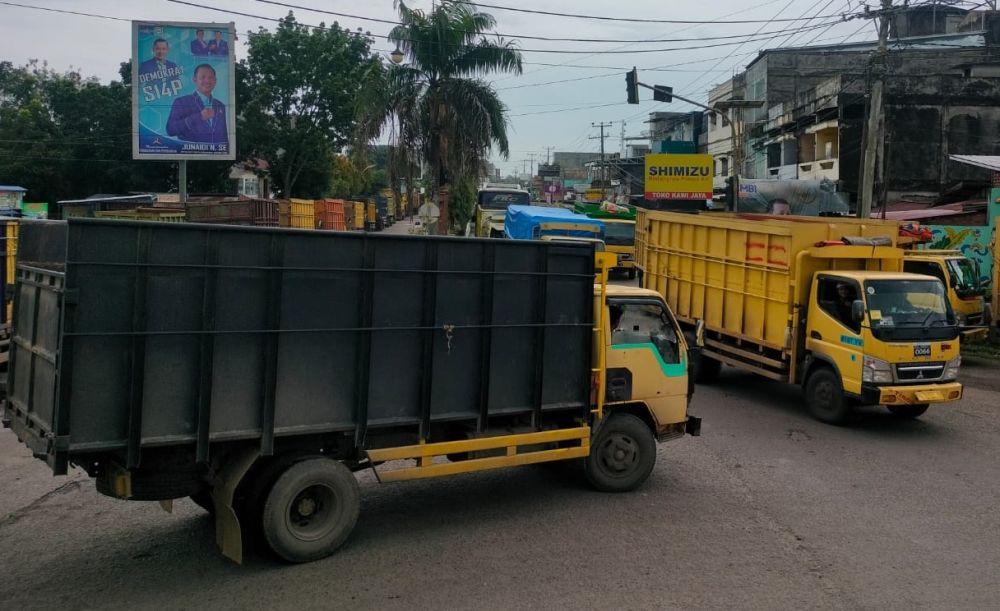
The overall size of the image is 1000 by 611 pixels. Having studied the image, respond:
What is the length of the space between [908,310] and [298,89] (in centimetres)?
4007

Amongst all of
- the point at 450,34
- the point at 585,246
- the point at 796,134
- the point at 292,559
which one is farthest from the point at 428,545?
the point at 796,134

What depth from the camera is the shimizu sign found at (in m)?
37.7

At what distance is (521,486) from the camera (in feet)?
25.2

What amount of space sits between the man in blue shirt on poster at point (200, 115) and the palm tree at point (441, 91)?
4042mm

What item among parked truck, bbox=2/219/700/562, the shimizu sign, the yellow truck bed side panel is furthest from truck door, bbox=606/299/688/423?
the shimizu sign

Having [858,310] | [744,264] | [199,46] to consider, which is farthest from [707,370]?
[199,46]

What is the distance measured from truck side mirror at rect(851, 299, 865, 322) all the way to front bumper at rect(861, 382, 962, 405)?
34.2 inches

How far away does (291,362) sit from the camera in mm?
5562

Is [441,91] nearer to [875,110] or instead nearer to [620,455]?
[875,110]

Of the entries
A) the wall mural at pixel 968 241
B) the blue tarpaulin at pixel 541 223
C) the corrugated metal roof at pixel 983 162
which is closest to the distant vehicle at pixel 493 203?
the blue tarpaulin at pixel 541 223

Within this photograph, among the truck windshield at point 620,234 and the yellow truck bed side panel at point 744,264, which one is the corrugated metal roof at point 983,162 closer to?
the yellow truck bed side panel at point 744,264

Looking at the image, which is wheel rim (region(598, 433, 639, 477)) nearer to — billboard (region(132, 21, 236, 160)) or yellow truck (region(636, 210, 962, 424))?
yellow truck (region(636, 210, 962, 424))

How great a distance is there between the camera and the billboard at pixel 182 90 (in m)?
22.4

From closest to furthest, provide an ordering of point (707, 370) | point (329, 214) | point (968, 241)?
point (707, 370), point (968, 241), point (329, 214)
